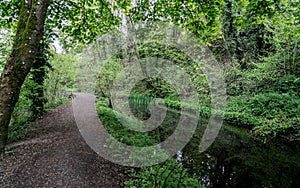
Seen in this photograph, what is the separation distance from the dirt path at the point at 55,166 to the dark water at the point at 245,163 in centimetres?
284

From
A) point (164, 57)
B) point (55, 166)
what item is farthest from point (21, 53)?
point (164, 57)

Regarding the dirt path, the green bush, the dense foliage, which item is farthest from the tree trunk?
the green bush

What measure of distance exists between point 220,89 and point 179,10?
538 inches

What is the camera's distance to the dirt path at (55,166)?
363cm

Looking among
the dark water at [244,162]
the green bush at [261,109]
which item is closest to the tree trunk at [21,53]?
the dark water at [244,162]

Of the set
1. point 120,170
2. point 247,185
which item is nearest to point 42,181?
point 120,170

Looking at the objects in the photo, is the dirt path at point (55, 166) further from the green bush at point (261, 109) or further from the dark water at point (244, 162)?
the green bush at point (261, 109)

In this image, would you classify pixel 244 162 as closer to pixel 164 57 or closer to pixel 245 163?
pixel 245 163

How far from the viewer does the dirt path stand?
3.63m

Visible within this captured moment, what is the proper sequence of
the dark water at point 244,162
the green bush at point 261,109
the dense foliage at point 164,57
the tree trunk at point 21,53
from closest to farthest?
the tree trunk at point 21,53
the dense foliage at point 164,57
the dark water at point 244,162
the green bush at point 261,109

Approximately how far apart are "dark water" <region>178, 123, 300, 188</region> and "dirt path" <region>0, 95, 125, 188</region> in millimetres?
2839

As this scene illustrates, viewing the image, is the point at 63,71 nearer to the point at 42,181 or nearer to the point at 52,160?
the point at 52,160

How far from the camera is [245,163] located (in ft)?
21.9

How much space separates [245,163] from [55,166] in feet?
19.9
